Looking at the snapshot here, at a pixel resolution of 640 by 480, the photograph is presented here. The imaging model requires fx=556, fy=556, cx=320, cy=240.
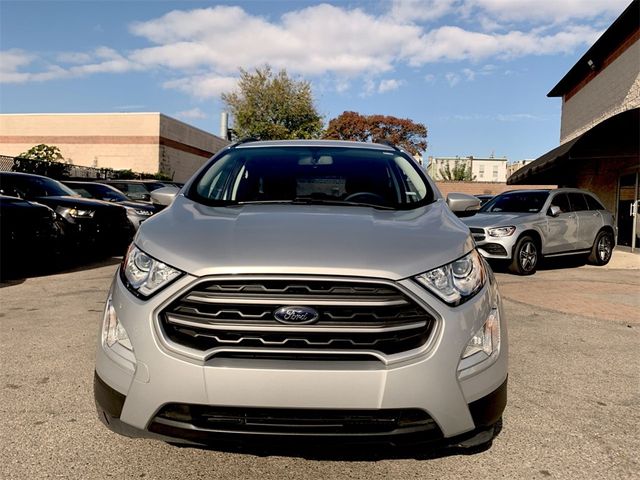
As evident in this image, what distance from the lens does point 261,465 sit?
270 cm

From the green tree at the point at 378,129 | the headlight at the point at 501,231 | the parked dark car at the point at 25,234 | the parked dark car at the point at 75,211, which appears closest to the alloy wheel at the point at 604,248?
the headlight at the point at 501,231

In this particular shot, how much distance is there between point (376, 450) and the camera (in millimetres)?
2160

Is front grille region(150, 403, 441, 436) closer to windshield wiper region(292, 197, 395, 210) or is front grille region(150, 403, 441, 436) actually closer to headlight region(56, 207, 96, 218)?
windshield wiper region(292, 197, 395, 210)

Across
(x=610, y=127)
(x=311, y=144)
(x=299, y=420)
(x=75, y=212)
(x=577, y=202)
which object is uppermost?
(x=610, y=127)

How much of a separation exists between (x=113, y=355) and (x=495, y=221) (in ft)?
30.2

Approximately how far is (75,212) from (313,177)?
7.66 meters

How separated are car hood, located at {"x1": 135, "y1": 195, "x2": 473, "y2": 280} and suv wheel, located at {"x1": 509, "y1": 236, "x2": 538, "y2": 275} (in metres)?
7.85

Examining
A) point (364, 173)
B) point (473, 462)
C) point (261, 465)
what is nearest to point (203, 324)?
point (261, 465)

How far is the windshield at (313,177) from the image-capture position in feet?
11.4

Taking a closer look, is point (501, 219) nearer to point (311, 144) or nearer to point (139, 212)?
point (311, 144)

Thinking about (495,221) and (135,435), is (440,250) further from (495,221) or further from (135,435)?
(495,221)

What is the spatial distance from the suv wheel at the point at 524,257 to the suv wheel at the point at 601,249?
2491 millimetres

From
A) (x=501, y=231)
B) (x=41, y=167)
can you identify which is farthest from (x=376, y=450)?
(x=41, y=167)

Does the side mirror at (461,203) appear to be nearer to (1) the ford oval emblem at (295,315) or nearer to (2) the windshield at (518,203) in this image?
(1) the ford oval emblem at (295,315)
